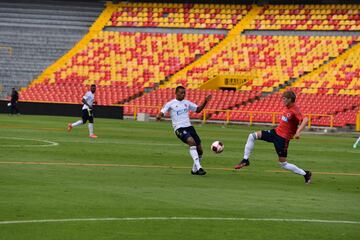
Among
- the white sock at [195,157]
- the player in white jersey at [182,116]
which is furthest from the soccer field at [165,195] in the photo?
the player in white jersey at [182,116]

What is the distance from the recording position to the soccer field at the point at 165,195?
12.5 meters

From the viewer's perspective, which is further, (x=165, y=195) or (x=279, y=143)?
(x=279, y=143)

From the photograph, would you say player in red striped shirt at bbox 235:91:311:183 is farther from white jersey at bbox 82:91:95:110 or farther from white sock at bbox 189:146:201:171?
white jersey at bbox 82:91:95:110

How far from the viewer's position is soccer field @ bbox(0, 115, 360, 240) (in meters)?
12.5

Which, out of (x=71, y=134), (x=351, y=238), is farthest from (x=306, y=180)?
(x=71, y=134)

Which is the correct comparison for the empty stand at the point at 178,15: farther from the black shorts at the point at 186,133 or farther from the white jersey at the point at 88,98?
the black shorts at the point at 186,133

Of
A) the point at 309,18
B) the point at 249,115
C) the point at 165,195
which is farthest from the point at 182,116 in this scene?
the point at 309,18

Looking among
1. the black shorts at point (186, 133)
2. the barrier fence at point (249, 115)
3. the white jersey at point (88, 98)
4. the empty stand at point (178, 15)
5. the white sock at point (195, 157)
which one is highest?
the empty stand at point (178, 15)

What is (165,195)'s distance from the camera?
16688 mm

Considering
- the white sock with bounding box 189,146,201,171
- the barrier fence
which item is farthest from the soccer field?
the barrier fence

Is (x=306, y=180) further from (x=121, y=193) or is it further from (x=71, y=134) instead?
(x=71, y=134)

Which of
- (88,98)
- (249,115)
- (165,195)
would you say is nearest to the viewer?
(165,195)

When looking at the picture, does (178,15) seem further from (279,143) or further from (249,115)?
(279,143)

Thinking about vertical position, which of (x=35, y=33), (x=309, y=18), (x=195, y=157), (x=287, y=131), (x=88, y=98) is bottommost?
(x=88, y=98)
